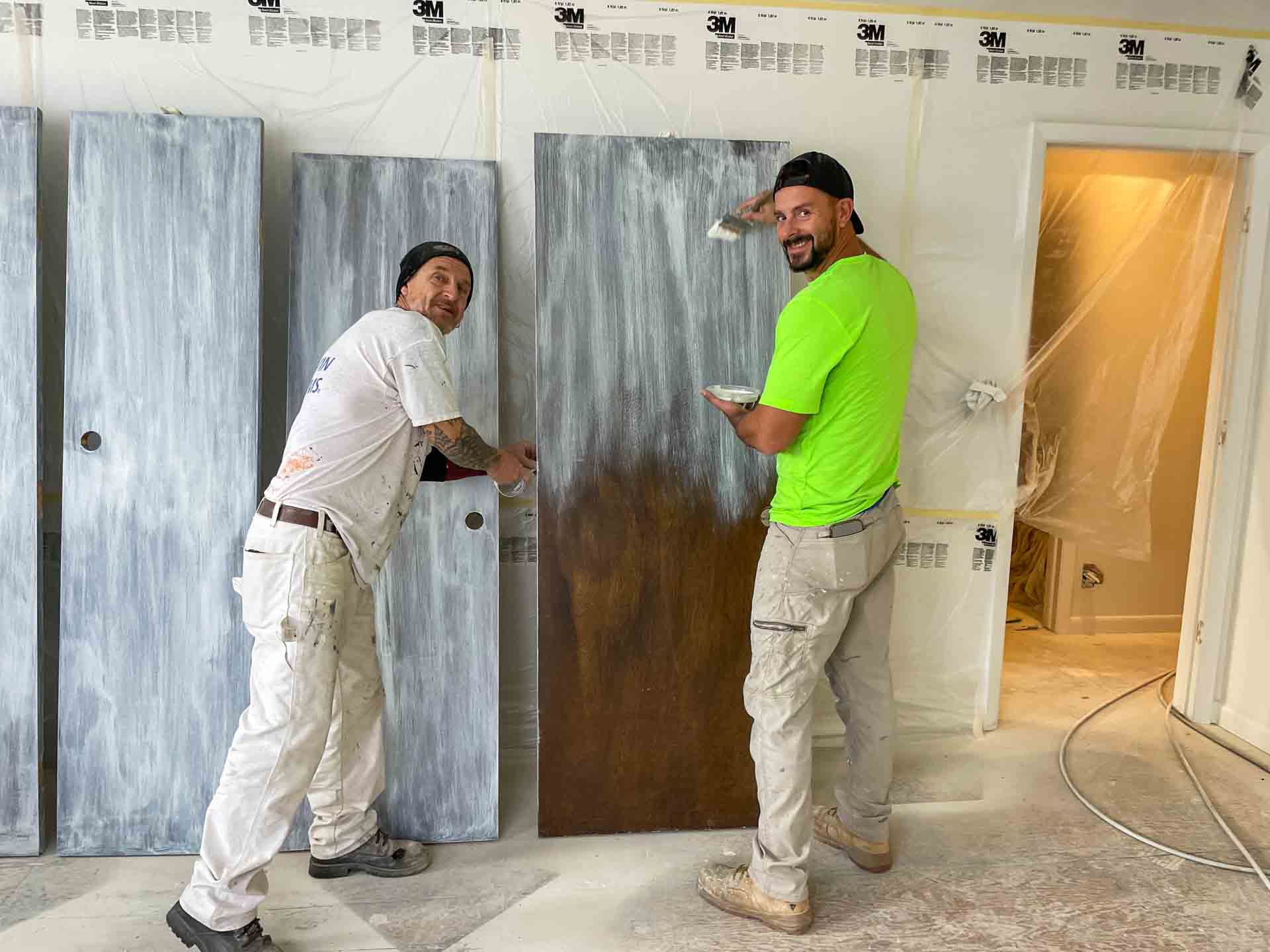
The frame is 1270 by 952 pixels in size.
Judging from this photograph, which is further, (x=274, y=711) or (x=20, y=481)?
(x=20, y=481)

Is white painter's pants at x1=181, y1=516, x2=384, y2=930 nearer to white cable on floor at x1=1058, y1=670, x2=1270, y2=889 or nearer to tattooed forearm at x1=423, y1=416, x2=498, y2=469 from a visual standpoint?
tattooed forearm at x1=423, y1=416, x2=498, y2=469

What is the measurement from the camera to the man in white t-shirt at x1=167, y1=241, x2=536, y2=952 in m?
1.79

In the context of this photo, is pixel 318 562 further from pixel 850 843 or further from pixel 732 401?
pixel 850 843

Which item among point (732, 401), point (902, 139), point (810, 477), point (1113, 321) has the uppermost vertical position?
point (902, 139)

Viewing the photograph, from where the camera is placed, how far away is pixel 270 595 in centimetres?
183

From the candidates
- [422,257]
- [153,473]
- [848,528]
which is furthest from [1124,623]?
[153,473]

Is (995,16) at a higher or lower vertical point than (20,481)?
higher

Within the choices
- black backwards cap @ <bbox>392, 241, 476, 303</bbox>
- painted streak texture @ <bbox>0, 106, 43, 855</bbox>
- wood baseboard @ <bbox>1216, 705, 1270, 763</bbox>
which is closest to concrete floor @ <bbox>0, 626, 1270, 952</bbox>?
painted streak texture @ <bbox>0, 106, 43, 855</bbox>

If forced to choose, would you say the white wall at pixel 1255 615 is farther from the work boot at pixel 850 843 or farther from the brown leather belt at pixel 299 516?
the brown leather belt at pixel 299 516

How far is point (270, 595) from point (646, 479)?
974 mm

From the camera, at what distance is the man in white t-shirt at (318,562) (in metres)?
1.79

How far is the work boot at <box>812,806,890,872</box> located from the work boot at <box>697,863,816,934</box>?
9.5 inches

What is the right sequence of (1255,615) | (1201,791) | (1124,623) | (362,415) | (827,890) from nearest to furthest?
(362,415) → (827,890) → (1201,791) → (1255,615) → (1124,623)

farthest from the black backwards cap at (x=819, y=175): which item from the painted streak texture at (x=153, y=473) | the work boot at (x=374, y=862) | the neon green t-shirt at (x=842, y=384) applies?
the work boot at (x=374, y=862)
